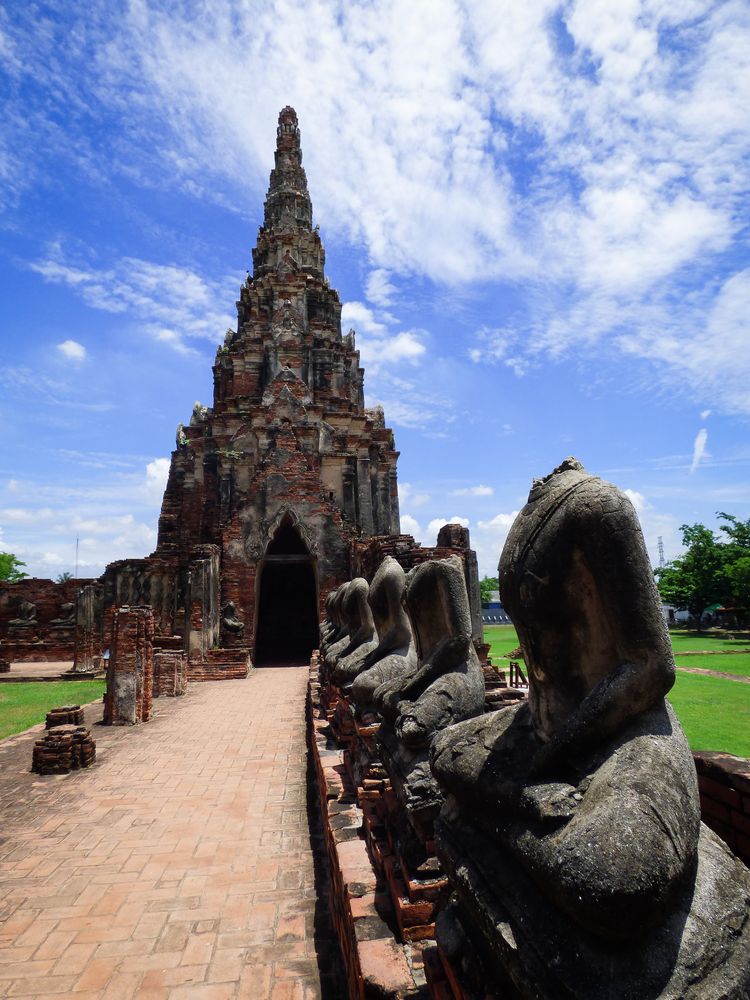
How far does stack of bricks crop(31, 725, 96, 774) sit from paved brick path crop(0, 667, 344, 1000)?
172mm

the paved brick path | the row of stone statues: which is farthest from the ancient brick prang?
the row of stone statues

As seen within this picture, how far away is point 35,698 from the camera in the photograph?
1448cm

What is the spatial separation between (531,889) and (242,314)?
32606 millimetres

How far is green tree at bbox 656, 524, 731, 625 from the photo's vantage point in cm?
3912

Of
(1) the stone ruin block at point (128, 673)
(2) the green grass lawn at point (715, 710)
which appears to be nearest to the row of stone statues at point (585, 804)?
(2) the green grass lawn at point (715, 710)

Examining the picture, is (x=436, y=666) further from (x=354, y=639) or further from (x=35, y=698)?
(x=35, y=698)

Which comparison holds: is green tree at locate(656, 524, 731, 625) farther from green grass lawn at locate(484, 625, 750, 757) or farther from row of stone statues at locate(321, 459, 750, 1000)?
row of stone statues at locate(321, 459, 750, 1000)

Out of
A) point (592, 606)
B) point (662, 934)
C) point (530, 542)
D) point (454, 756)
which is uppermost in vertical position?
point (530, 542)

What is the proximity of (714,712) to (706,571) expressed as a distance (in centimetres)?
3205

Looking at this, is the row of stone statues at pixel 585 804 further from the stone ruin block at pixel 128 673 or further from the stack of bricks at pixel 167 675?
the stack of bricks at pixel 167 675

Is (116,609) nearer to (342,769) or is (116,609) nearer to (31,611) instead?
(342,769)

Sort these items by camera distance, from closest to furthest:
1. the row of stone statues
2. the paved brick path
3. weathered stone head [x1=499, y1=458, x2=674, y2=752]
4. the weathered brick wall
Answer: the row of stone statues
weathered stone head [x1=499, y1=458, x2=674, y2=752]
the paved brick path
the weathered brick wall

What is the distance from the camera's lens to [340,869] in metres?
3.57

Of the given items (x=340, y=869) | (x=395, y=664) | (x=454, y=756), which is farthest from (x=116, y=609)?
(x=454, y=756)
